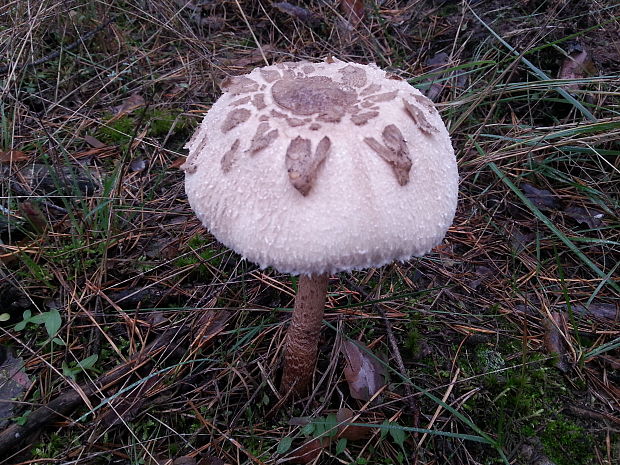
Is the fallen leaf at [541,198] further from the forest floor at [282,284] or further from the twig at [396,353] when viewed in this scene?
the twig at [396,353]

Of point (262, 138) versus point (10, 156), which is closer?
point (262, 138)

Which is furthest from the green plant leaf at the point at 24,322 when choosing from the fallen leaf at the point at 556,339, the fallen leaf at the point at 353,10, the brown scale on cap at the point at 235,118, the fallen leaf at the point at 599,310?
the fallen leaf at the point at 353,10

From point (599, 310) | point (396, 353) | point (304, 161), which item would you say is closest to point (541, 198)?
point (599, 310)

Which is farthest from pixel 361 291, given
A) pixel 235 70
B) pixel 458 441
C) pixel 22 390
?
pixel 235 70

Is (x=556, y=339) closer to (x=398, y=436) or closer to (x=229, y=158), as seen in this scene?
(x=398, y=436)

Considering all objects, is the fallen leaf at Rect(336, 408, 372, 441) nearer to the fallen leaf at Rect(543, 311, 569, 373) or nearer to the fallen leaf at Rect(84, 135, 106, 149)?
the fallen leaf at Rect(543, 311, 569, 373)

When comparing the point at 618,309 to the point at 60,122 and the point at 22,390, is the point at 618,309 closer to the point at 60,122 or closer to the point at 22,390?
the point at 22,390
